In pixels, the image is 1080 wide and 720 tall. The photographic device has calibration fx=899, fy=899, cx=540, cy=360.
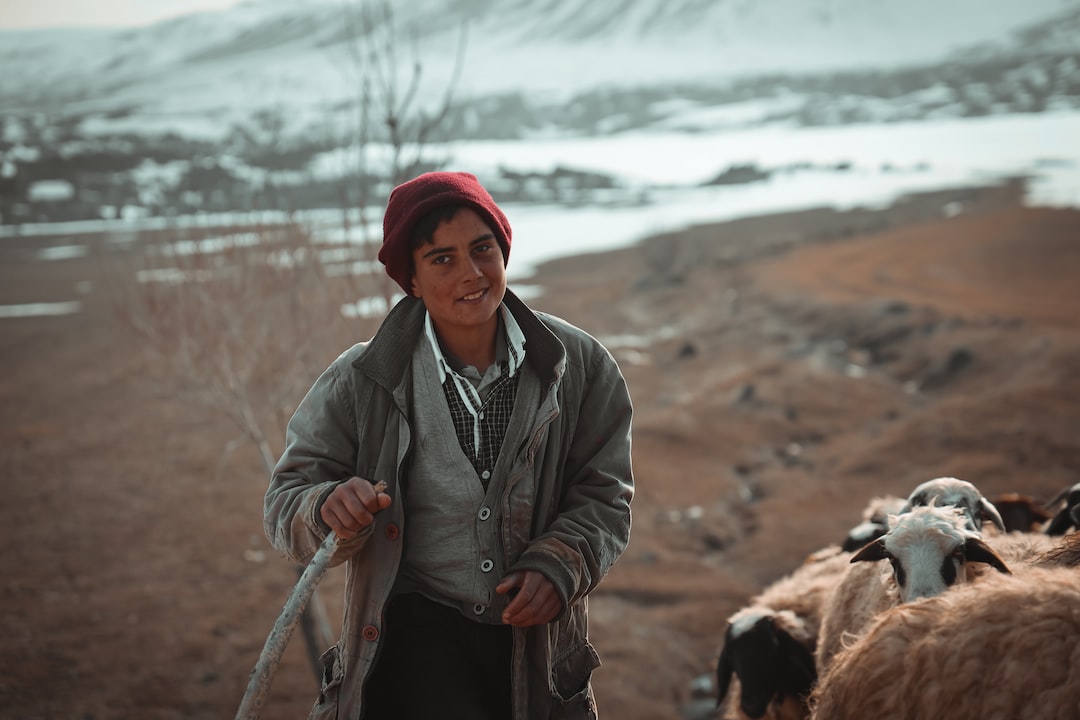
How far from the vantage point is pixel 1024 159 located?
62.9 metres

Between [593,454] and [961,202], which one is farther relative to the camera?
[961,202]

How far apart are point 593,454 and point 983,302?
25471 mm

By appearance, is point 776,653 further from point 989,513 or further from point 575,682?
point 575,682

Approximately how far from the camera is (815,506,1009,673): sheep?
127 inches

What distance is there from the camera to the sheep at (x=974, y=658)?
2.08 metres

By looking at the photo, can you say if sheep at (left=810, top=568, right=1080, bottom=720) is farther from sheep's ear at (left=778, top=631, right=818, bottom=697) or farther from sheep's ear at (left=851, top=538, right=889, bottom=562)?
sheep's ear at (left=778, top=631, right=818, bottom=697)

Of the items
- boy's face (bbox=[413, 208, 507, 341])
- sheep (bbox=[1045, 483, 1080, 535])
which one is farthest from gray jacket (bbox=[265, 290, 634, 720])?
sheep (bbox=[1045, 483, 1080, 535])

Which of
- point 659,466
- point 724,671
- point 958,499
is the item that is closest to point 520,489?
point 958,499

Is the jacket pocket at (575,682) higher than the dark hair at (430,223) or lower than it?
lower

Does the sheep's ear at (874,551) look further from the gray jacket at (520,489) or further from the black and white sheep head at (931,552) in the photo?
the gray jacket at (520,489)

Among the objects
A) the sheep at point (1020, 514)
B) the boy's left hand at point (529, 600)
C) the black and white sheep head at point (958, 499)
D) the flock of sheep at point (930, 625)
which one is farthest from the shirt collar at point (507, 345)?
the sheep at point (1020, 514)

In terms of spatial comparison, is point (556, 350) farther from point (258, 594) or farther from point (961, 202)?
point (961, 202)

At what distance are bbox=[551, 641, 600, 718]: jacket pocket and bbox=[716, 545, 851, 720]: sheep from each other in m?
2.48

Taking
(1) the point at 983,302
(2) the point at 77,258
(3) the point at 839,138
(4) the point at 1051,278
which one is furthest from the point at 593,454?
(3) the point at 839,138
